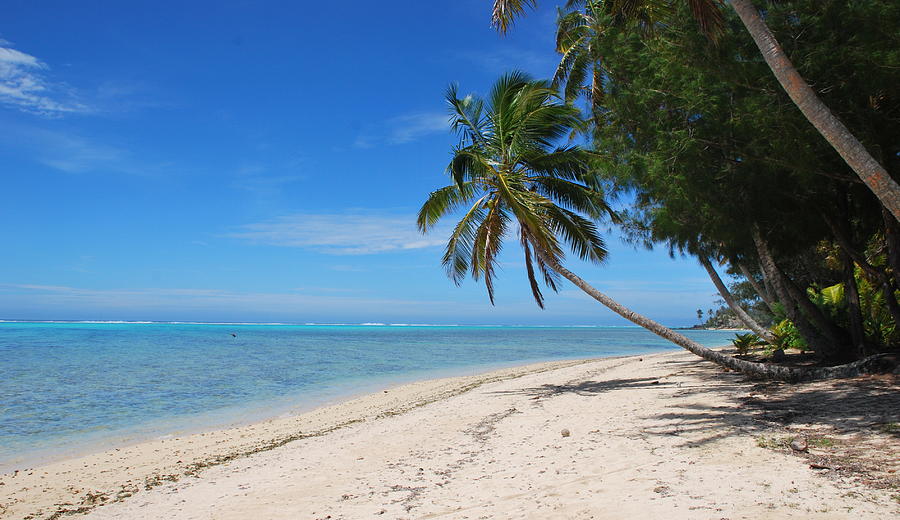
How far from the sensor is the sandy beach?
3.99 metres

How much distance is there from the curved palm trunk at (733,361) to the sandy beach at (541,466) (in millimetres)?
413

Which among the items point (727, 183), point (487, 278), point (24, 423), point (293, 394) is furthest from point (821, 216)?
point (24, 423)

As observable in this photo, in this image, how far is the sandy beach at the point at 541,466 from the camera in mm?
3988

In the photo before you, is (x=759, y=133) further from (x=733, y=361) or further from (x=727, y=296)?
(x=727, y=296)

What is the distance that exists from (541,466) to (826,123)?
439 cm

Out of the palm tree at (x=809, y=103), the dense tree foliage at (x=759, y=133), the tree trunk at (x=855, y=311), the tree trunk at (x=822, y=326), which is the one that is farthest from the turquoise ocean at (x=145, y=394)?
the tree trunk at (x=855, y=311)

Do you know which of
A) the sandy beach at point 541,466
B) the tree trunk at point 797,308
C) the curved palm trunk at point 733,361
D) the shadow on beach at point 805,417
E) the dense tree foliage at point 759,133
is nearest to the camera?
the sandy beach at point 541,466

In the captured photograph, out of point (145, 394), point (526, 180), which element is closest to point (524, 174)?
point (526, 180)

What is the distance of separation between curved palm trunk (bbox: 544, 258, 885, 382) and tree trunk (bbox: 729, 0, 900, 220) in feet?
16.0

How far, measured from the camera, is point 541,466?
5.22m

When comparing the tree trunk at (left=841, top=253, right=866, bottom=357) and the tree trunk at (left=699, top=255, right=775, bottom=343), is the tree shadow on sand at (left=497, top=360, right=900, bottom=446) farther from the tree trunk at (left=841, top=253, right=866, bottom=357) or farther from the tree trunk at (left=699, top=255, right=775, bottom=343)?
the tree trunk at (left=699, top=255, right=775, bottom=343)

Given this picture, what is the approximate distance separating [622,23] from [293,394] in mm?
12779

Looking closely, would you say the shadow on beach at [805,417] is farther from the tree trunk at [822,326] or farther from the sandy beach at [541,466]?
the tree trunk at [822,326]

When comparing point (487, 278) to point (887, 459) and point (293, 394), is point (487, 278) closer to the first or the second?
point (293, 394)
